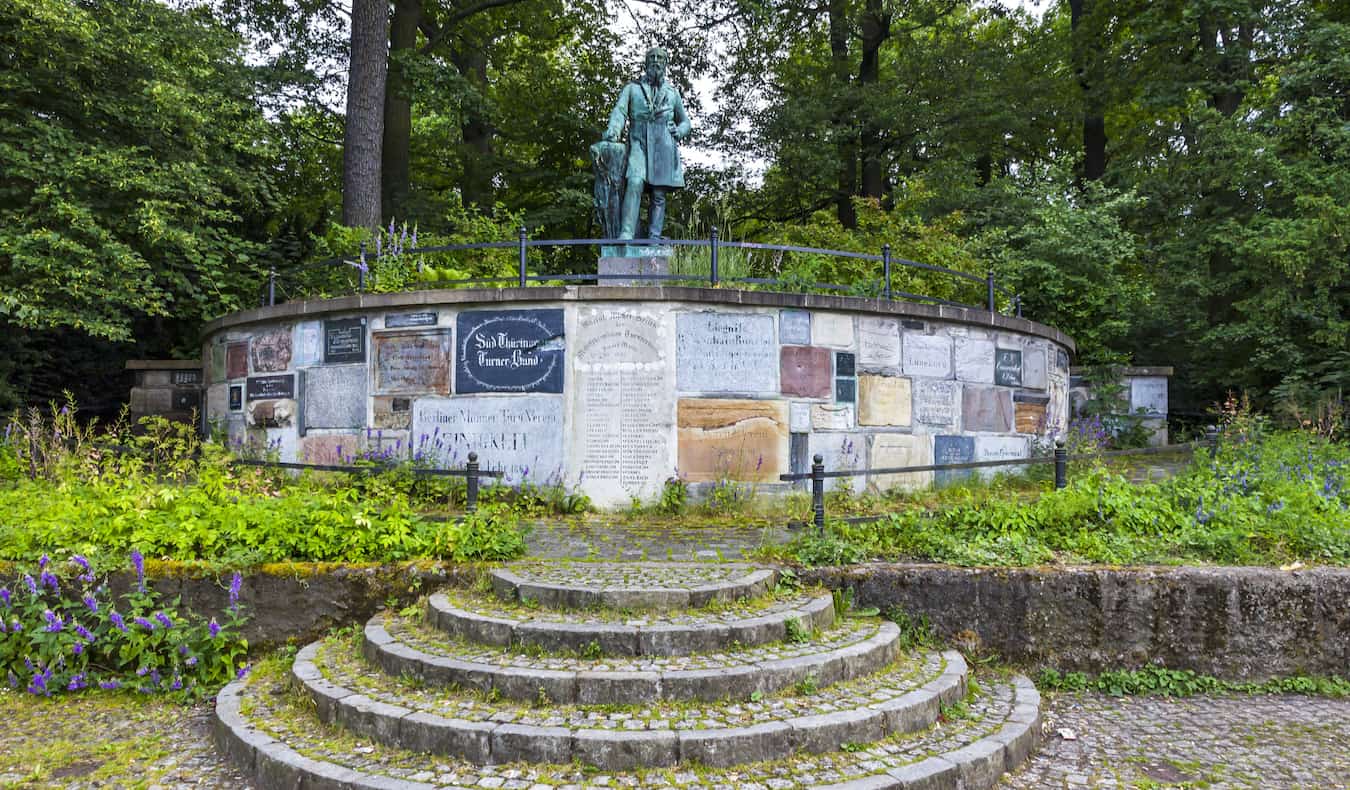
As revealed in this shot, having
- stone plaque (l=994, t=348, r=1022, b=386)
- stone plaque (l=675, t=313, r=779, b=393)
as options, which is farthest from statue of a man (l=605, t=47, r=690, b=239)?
stone plaque (l=994, t=348, r=1022, b=386)

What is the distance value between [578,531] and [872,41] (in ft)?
59.0

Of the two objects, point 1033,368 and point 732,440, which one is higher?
point 1033,368

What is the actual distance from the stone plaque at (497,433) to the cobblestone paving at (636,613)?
2.86 metres

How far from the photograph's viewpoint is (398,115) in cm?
1714

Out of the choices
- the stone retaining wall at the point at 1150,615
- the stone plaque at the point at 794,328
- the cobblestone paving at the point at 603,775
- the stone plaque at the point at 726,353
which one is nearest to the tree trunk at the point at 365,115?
the stone plaque at the point at 726,353

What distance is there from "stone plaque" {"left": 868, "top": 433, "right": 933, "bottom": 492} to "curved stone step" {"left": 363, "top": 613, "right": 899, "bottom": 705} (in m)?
3.93

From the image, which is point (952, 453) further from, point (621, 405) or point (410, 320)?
point (410, 320)

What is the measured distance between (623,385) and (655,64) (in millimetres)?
4332

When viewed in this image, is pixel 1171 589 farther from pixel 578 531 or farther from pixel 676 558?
pixel 578 531

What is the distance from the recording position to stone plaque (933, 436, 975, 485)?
9133 mm

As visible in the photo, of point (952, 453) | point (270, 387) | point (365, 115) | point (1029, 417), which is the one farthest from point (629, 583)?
point (365, 115)

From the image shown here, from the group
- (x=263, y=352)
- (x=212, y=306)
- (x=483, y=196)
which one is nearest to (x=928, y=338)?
(x=263, y=352)

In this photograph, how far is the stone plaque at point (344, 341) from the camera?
8.76 m

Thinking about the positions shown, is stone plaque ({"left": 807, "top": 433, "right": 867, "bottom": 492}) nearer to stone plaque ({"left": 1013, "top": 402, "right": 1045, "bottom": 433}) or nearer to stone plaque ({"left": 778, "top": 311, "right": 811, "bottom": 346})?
stone plaque ({"left": 778, "top": 311, "right": 811, "bottom": 346})
